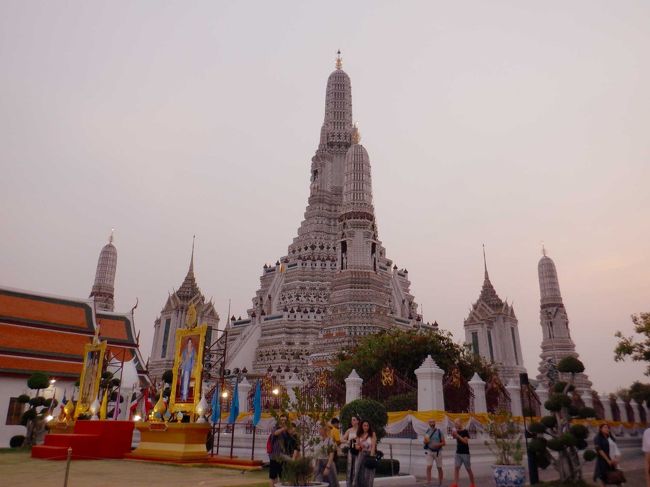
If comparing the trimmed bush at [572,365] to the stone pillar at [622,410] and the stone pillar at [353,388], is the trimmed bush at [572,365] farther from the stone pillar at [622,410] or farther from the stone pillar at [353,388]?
the stone pillar at [622,410]

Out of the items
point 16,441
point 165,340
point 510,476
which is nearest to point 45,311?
point 16,441

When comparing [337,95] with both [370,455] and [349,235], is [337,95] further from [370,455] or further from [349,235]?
[370,455]

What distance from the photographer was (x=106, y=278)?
6106 centimetres

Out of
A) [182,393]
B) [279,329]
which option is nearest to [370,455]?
[182,393]

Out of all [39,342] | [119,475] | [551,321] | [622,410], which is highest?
[551,321]

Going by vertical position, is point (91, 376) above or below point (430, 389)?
above

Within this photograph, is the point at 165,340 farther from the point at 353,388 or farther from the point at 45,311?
the point at 353,388

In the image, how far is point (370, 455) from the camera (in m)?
8.64

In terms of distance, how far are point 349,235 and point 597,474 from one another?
105 feet

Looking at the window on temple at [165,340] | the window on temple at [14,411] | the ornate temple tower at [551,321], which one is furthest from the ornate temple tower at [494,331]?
the window on temple at [14,411]

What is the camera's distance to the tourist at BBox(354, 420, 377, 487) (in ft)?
28.2

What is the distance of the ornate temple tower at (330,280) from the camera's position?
123ft

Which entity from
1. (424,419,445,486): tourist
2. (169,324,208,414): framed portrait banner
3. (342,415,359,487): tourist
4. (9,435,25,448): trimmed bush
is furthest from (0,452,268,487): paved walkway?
(9,435,25,448): trimmed bush

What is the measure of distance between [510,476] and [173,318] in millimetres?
53370
